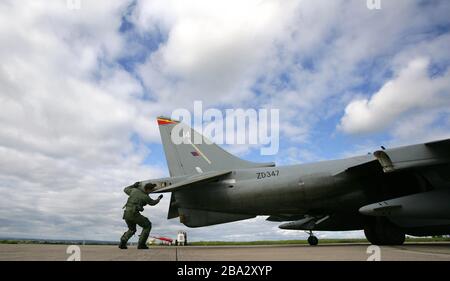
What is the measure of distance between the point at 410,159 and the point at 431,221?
2.02m

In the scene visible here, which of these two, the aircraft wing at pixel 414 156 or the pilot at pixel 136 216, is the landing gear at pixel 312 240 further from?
the pilot at pixel 136 216

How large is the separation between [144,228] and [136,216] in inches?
15.8

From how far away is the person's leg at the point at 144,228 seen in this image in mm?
9031

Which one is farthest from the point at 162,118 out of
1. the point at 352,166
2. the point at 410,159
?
the point at 410,159

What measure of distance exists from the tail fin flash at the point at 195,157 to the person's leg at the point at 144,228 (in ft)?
17.4

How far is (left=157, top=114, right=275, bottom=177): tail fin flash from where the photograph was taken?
1433cm

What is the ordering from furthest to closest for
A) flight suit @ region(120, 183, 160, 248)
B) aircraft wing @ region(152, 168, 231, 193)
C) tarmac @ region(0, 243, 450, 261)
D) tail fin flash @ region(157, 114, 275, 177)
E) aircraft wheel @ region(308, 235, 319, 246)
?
tail fin flash @ region(157, 114, 275, 177), aircraft wheel @ region(308, 235, 319, 246), aircraft wing @ region(152, 168, 231, 193), flight suit @ region(120, 183, 160, 248), tarmac @ region(0, 243, 450, 261)

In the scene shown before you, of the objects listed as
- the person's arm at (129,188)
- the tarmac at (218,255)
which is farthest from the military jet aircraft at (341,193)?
the tarmac at (218,255)

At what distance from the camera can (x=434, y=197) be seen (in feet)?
31.7

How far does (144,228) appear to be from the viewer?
928cm

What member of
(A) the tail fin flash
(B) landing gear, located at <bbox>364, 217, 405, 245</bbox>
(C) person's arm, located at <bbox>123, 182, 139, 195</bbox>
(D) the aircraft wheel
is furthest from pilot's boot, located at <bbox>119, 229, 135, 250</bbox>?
(D) the aircraft wheel

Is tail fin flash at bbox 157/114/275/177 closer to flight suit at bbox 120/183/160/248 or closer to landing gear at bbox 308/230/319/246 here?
landing gear at bbox 308/230/319/246

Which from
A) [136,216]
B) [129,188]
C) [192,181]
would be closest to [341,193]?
[192,181]
